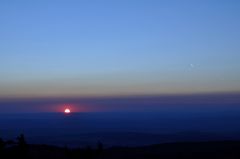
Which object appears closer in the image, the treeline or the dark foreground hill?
the treeline

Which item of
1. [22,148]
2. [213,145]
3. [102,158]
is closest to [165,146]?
[213,145]

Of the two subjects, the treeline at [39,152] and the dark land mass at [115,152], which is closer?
the treeline at [39,152]

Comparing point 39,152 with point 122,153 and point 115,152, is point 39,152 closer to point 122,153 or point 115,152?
point 115,152

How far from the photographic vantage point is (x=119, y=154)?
33.9m

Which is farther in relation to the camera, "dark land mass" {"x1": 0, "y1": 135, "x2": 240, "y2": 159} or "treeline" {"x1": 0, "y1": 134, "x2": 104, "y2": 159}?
"dark land mass" {"x1": 0, "y1": 135, "x2": 240, "y2": 159}

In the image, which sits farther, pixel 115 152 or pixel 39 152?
pixel 115 152

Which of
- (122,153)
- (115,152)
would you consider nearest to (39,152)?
(115,152)

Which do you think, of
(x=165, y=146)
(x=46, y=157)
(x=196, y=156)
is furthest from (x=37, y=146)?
(x=196, y=156)

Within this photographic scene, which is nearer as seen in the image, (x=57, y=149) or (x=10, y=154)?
(x=10, y=154)

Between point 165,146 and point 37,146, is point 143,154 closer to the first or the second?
point 165,146

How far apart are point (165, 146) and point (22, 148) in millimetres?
14126

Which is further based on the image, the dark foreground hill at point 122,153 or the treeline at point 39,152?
the dark foreground hill at point 122,153

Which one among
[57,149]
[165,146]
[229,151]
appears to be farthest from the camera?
[165,146]

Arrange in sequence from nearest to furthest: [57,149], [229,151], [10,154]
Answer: [10,154] → [229,151] → [57,149]
